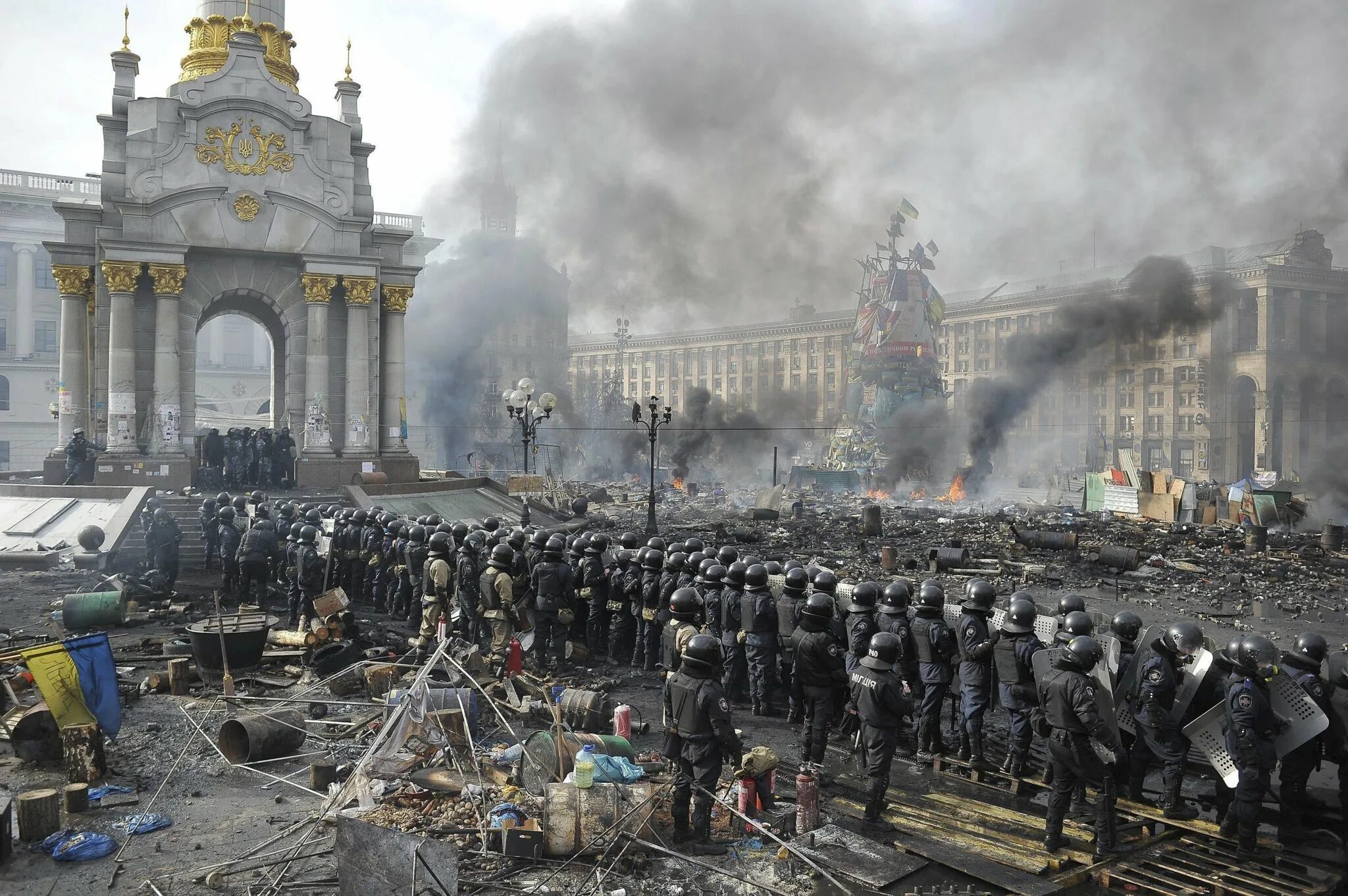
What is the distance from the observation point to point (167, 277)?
27297 millimetres

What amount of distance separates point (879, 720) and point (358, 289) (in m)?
26.1

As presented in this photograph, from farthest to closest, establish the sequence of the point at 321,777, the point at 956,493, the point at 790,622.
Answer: the point at 956,493, the point at 790,622, the point at 321,777

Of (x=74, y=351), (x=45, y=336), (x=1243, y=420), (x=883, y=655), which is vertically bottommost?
(x=883, y=655)

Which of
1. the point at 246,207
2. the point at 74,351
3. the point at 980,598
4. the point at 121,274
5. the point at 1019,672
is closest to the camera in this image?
the point at 1019,672

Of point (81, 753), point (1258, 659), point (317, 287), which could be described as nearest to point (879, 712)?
point (1258, 659)

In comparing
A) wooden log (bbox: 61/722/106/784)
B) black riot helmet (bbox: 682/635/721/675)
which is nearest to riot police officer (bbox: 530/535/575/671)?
wooden log (bbox: 61/722/106/784)

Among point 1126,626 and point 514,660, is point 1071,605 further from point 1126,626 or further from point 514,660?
point 514,660

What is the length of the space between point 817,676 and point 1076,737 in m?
2.21

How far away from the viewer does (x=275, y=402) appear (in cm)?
3241

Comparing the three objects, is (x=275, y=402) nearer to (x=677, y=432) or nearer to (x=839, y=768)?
(x=839, y=768)

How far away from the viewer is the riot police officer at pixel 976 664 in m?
8.59

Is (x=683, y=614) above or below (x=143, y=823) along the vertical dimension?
above

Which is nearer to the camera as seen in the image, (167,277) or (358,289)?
(167,277)

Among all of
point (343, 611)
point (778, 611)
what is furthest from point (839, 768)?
point (343, 611)
